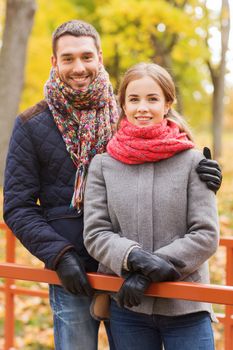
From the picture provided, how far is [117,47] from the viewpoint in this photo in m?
18.3

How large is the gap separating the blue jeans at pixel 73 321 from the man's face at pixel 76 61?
3.14 feet

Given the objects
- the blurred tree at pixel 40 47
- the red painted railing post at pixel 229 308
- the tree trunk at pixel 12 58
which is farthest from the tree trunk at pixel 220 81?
the red painted railing post at pixel 229 308

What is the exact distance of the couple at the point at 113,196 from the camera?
7.57 feet

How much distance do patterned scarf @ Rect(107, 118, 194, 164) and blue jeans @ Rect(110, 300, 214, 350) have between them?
2.08 ft

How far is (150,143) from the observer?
2.35 meters

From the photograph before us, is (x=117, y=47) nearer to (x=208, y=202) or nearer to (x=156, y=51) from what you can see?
(x=156, y=51)

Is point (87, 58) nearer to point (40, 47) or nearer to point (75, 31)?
point (75, 31)

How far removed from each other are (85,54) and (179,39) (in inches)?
583

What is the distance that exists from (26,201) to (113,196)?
→ 1.40ft

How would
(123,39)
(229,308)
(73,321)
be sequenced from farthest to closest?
(123,39) < (229,308) < (73,321)

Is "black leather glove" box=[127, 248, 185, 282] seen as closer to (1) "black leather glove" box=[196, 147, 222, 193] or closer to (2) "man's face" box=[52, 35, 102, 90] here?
(1) "black leather glove" box=[196, 147, 222, 193]

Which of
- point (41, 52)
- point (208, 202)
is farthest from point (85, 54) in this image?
point (41, 52)

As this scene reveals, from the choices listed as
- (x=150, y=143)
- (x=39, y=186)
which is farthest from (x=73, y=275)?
(x=150, y=143)

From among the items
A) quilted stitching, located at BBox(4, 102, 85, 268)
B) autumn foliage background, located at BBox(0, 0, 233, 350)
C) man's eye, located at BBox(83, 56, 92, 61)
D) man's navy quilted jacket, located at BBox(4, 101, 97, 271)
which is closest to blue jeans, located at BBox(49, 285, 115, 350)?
man's navy quilted jacket, located at BBox(4, 101, 97, 271)
